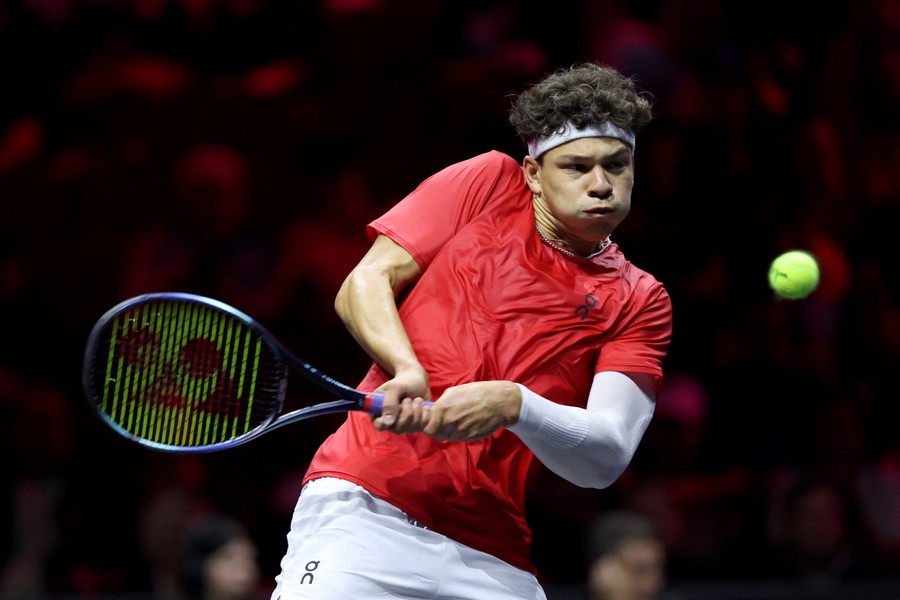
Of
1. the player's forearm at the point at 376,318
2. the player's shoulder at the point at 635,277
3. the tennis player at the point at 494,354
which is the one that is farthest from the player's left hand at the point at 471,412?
the player's shoulder at the point at 635,277

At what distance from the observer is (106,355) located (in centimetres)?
248

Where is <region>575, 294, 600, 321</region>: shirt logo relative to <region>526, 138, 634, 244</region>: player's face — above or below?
below

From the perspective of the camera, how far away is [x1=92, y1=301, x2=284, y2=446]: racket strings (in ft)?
8.14

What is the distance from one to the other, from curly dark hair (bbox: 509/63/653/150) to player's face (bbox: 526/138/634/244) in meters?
0.05

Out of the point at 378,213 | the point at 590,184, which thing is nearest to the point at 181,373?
the point at 590,184

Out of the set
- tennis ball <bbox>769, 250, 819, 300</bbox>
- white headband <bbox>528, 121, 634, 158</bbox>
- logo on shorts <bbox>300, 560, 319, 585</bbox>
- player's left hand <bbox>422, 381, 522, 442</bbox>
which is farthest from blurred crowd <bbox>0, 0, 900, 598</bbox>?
player's left hand <bbox>422, 381, 522, 442</bbox>

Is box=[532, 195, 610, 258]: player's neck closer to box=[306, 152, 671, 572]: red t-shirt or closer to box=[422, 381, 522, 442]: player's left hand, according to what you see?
box=[306, 152, 671, 572]: red t-shirt

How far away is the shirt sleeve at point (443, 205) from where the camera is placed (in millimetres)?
2578

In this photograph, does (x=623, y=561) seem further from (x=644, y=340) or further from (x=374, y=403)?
(x=374, y=403)

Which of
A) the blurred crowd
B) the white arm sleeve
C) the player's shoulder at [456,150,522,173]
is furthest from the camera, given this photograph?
the blurred crowd

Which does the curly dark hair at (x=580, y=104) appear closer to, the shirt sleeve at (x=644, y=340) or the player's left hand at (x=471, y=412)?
the shirt sleeve at (x=644, y=340)

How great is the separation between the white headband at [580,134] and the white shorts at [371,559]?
Result: 2.62 feet

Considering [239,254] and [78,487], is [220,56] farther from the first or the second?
[78,487]

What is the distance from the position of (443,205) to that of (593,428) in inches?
22.5
